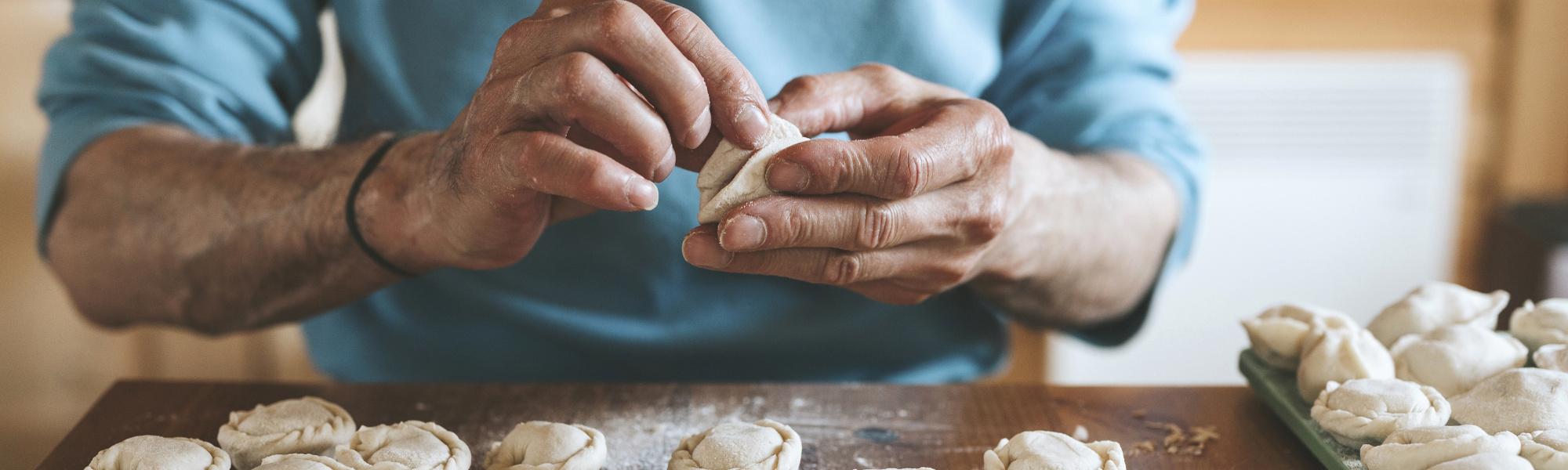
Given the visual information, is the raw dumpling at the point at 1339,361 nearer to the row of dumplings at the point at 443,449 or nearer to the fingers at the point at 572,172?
the row of dumplings at the point at 443,449

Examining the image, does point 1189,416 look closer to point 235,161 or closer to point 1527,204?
point 235,161

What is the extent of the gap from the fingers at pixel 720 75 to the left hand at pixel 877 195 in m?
0.03

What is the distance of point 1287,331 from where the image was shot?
109 cm

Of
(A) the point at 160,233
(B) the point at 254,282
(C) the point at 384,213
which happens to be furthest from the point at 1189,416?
(A) the point at 160,233

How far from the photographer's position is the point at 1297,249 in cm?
273

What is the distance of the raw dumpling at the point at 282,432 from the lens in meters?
0.96

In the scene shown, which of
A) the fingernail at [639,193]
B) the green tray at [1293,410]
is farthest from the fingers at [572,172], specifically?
the green tray at [1293,410]

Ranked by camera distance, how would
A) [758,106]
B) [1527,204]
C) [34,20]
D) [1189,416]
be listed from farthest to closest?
[1527,204] → [34,20] → [1189,416] → [758,106]

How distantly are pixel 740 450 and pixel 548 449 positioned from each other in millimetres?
150

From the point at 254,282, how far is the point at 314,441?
0.36 metres

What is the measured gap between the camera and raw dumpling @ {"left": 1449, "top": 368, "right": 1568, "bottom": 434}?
925 millimetres

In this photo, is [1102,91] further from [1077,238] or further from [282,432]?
[282,432]

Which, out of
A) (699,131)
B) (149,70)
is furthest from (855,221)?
(149,70)

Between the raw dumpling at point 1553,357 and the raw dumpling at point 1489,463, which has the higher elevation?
the raw dumpling at point 1489,463
